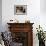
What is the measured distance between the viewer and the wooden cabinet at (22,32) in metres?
5.58

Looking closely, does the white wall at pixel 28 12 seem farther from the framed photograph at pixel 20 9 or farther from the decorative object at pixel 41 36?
the decorative object at pixel 41 36

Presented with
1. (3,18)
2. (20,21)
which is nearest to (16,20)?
(20,21)

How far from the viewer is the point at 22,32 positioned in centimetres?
566

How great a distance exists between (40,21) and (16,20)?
105 cm

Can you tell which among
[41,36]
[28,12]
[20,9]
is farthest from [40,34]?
[20,9]

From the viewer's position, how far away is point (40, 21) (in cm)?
609

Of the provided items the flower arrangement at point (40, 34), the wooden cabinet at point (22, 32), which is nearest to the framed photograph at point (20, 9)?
the wooden cabinet at point (22, 32)

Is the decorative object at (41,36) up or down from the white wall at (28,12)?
down

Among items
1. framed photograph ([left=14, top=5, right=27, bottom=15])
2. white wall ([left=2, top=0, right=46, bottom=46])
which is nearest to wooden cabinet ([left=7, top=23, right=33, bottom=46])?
white wall ([left=2, top=0, right=46, bottom=46])

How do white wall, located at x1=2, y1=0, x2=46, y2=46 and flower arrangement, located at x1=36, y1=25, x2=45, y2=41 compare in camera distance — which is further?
white wall, located at x1=2, y1=0, x2=46, y2=46

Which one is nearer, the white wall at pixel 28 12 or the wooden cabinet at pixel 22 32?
the wooden cabinet at pixel 22 32

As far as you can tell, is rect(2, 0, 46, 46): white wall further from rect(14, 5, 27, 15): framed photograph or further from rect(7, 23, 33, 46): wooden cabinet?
rect(7, 23, 33, 46): wooden cabinet

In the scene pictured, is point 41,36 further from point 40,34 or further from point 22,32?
point 22,32

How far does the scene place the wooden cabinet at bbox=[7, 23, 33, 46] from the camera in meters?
5.58
